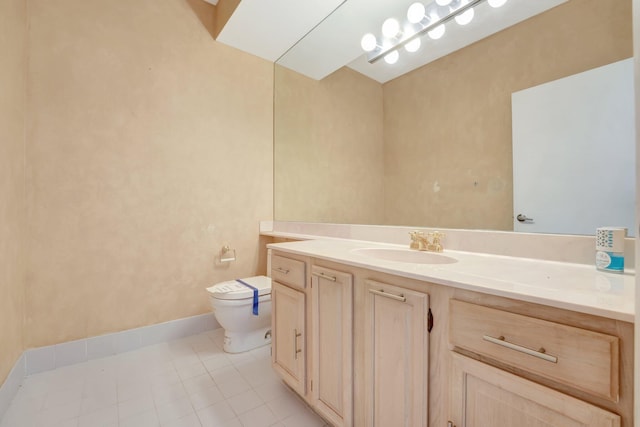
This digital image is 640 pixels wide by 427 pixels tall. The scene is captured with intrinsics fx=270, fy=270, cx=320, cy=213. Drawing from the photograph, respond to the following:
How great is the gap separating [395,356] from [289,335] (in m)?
0.63

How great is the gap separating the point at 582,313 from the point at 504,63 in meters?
1.29

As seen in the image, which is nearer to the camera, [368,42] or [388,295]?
[388,295]

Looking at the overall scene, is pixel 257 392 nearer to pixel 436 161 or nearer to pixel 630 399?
pixel 630 399

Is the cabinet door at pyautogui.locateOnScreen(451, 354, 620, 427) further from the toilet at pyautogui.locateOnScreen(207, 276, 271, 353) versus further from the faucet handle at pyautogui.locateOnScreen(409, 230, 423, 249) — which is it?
the toilet at pyautogui.locateOnScreen(207, 276, 271, 353)

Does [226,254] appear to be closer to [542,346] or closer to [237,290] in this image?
[237,290]

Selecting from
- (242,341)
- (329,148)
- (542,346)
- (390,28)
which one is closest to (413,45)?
(390,28)

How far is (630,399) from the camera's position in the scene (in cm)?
50

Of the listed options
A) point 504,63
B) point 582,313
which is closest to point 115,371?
point 582,313

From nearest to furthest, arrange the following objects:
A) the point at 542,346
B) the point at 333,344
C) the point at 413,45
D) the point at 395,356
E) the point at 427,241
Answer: the point at 542,346 → the point at 395,356 → the point at 333,344 → the point at 427,241 → the point at 413,45

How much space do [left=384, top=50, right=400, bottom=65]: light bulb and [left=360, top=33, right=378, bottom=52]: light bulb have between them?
0.14 metres

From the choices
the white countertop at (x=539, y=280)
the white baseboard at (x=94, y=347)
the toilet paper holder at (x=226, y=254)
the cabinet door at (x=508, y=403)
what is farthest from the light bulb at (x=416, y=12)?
the white baseboard at (x=94, y=347)

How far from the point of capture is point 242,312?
1.81 meters

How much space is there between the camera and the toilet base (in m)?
1.87

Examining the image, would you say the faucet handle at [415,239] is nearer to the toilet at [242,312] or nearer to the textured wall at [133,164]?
the toilet at [242,312]
